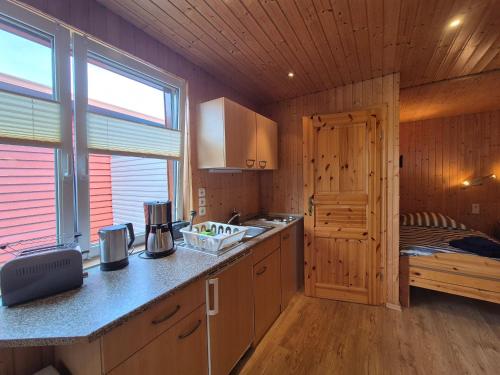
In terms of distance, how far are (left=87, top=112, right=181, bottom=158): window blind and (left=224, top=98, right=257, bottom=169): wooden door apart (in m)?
0.43

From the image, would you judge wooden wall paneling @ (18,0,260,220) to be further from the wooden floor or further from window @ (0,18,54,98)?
the wooden floor

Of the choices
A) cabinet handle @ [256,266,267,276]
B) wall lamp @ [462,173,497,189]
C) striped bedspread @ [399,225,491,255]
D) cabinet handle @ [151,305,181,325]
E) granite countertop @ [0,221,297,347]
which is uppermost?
wall lamp @ [462,173,497,189]

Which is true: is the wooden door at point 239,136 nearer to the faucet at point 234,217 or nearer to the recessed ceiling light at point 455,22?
the faucet at point 234,217

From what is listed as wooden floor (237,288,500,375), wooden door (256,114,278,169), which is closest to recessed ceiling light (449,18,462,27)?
wooden door (256,114,278,169)

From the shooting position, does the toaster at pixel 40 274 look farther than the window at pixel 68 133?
No

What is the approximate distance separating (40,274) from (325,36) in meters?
2.19

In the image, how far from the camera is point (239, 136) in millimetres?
2113

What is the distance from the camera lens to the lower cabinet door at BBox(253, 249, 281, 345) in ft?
6.03

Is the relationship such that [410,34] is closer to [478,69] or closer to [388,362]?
[478,69]

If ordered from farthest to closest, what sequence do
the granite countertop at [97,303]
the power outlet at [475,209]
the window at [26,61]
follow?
the power outlet at [475,209] → the window at [26,61] → the granite countertop at [97,303]

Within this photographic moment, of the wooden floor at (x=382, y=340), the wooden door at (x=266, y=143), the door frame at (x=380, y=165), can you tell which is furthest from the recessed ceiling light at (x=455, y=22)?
the wooden floor at (x=382, y=340)

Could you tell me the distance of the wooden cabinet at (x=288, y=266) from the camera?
2297 millimetres

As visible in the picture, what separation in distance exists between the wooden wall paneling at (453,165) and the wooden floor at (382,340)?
1.78m

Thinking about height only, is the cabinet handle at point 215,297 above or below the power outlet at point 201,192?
below
